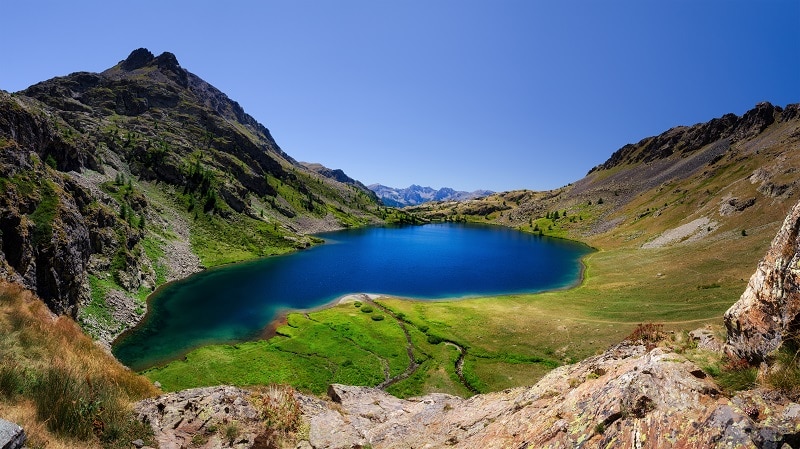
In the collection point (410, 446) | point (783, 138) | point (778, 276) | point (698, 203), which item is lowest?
point (410, 446)

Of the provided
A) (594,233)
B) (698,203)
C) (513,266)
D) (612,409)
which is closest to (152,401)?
(612,409)

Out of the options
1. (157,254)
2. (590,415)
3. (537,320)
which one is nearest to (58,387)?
(590,415)

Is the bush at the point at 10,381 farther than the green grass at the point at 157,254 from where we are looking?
No

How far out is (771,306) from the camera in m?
10.6

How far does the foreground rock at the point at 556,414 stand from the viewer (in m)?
8.34

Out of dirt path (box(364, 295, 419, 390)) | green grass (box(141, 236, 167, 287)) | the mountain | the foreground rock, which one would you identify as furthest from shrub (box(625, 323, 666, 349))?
green grass (box(141, 236, 167, 287))

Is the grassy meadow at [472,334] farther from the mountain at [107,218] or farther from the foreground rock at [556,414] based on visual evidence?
the foreground rock at [556,414]

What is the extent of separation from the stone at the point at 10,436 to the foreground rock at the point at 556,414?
607 cm

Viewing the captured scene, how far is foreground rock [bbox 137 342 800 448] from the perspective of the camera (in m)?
8.34

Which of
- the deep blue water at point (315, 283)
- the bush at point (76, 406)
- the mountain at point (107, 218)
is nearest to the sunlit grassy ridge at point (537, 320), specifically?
the deep blue water at point (315, 283)

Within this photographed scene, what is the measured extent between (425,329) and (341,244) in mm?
114690

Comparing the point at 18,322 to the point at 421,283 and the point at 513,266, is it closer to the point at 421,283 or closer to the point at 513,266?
the point at 421,283

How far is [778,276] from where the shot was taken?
10641 millimetres

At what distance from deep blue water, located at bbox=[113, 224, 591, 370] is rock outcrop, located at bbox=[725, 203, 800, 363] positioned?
59.1 meters
